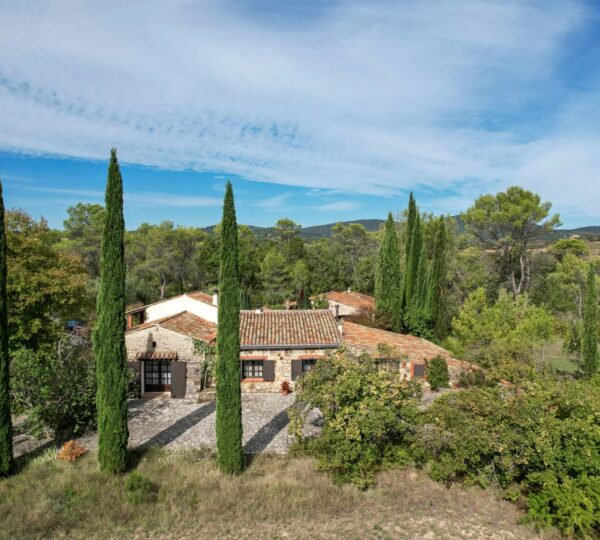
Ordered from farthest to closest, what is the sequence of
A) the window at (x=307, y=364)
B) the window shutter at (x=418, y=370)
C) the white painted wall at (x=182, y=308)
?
the white painted wall at (x=182, y=308) → the window shutter at (x=418, y=370) → the window at (x=307, y=364)

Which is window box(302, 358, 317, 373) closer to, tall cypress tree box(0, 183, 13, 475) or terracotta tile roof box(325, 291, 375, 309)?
tall cypress tree box(0, 183, 13, 475)

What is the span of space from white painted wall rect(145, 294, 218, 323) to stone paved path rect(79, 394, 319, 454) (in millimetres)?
7604

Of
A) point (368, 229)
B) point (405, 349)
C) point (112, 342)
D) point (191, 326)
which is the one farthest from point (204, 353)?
point (368, 229)

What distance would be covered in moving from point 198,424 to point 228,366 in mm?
5546

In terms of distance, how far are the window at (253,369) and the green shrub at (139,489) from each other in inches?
370

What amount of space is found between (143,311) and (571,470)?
25253mm

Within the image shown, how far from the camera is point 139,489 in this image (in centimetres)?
1127

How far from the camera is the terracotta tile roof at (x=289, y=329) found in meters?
21.1

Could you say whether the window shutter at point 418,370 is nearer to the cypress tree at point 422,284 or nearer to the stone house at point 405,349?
the stone house at point 405,349

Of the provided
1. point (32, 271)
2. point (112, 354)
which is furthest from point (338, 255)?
point (112, 354)

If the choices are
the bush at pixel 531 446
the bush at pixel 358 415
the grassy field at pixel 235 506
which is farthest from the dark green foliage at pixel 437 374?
the grassy field at pixel 235 506

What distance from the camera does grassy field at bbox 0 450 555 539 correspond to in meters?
9.98

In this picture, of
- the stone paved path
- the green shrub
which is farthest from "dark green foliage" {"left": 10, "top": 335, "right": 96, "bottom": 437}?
the green shrub

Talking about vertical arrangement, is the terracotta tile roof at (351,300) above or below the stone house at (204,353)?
above
